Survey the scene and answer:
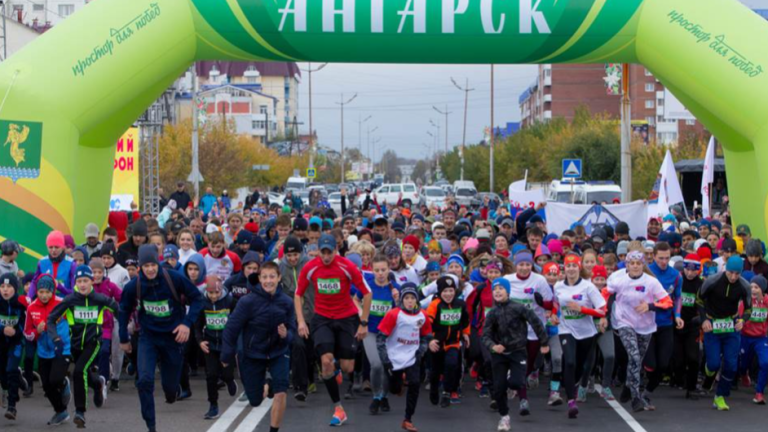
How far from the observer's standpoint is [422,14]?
1513 centimetres

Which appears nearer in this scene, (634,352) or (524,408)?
(524,408)

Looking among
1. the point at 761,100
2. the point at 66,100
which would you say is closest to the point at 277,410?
the point at 66,100

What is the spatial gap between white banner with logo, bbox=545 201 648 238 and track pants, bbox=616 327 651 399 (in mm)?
8476

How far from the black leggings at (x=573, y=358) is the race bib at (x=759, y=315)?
1811 millimetres

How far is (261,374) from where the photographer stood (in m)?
9.52

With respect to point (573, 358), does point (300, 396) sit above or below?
below

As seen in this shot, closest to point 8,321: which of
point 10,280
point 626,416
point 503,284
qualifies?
point 10,280

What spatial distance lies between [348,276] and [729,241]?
15.4 feet

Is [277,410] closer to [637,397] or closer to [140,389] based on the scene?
[140,389]

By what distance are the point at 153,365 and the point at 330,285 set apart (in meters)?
1.77

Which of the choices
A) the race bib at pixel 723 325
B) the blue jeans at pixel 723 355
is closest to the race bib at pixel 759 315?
the blue jeans at pixel 723 355

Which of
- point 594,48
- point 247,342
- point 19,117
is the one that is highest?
point 594,48

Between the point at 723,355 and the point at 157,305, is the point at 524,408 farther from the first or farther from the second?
the point at 157,305

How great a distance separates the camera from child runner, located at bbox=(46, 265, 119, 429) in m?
10.1
